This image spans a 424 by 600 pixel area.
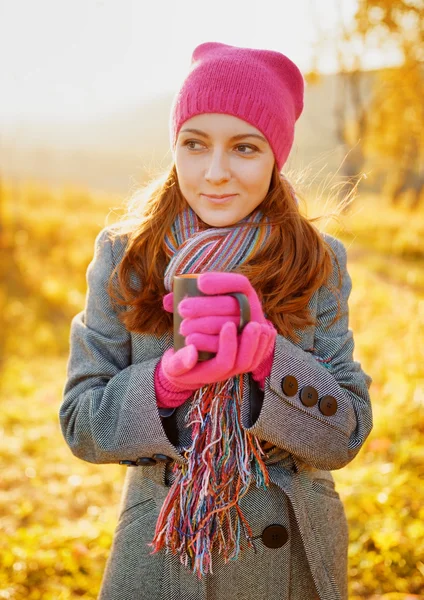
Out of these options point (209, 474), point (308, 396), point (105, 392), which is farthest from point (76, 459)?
point (308, 396)

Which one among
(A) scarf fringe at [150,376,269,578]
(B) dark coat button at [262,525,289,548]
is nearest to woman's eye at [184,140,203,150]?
(A) scarf fringe at [150,376,269,578]

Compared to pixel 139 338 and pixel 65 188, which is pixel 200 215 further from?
pixel 65 188

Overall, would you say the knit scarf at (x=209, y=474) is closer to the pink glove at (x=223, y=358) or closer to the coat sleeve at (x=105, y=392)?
the coat sleeve at (x=105, y=392)

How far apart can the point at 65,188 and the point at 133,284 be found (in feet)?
35.8

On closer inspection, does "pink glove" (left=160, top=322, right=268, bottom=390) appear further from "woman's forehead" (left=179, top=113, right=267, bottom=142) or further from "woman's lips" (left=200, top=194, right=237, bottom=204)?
"woman's forehead" (left=179, top=113, right=267, bottom=142)

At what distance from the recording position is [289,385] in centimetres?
145

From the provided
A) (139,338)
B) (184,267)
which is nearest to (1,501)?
(139,338)

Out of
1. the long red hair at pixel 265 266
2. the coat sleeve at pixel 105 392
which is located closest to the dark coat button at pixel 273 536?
the coat sleeve at pixel 105 392

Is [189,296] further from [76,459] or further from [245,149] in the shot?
[76,459]

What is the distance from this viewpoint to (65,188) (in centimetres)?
1194

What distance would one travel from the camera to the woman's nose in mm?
1483

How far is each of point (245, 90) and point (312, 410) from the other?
847 millimetres

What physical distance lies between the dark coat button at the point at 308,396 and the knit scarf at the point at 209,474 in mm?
159

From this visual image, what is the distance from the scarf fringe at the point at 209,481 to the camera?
4.77 ft
